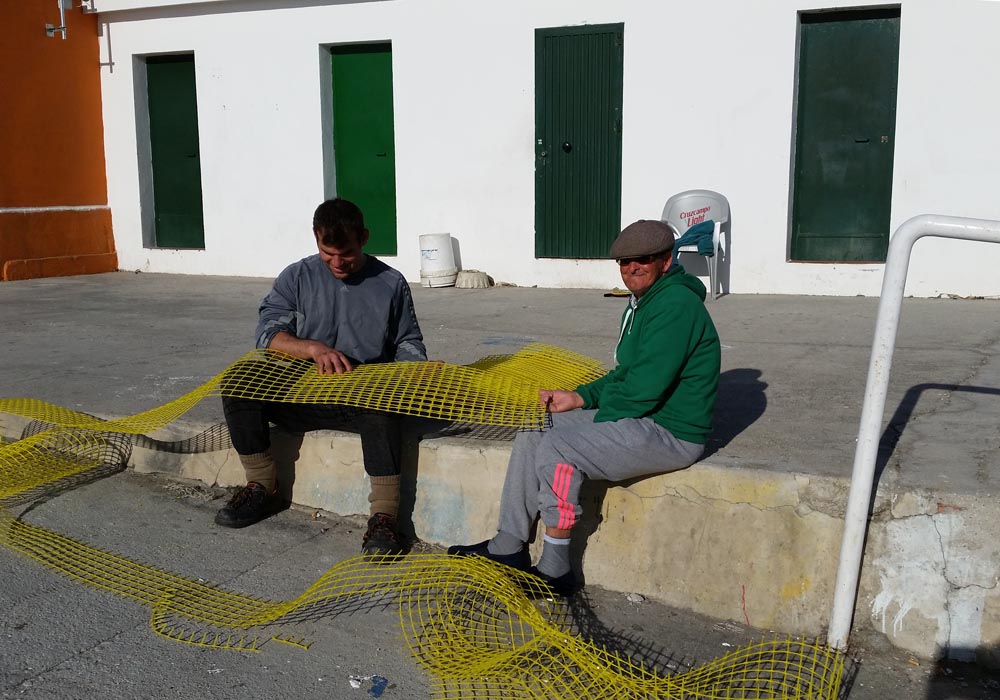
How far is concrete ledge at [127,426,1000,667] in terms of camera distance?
3105mm

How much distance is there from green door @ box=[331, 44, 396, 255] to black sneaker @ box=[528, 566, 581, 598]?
24.9 feet

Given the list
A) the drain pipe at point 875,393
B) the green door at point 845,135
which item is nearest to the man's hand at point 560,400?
the drain pipe at point 875,393

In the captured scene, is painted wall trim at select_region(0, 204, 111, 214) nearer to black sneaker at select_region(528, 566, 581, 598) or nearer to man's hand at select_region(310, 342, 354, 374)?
man's hand at select_region(310, 342, 354, 374)

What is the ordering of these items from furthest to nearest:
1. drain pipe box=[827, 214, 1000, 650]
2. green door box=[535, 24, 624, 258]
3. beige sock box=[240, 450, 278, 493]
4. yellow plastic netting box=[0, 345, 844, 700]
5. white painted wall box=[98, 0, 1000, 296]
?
green door box=[535, 24, 624, 258], white painted wall box=[98, 0, 1000, 296], beige sock box=[240, 450, 278, 493], yellow plastic netting box=[0, 345, 844, 700], drain pipe box=[827, 214, 1000, 650]

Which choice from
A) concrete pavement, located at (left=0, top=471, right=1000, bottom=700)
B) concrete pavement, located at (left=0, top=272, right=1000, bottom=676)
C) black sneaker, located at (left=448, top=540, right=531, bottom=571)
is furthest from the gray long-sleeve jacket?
black sneaker, located at (left=448, top=540, right=531, bottom=571)

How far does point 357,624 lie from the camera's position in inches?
130

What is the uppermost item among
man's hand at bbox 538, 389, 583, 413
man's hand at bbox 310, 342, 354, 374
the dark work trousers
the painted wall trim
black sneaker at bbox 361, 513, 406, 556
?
the painted wall trim

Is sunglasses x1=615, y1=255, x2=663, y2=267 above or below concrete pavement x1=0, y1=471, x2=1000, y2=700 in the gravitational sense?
above

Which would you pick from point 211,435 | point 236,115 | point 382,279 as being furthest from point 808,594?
point 236,115

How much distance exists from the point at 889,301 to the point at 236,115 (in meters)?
9.60

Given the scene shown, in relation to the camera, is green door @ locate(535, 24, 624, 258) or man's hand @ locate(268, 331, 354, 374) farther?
green door @ locate(535, 24, 624, 258)

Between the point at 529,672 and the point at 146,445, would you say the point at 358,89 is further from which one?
the point at 529,672

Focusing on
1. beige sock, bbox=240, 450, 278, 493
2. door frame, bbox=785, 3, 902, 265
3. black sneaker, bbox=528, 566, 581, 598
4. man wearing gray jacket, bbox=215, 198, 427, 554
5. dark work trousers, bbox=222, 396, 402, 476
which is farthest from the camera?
door frame, bbox=785, 3, 902, 265

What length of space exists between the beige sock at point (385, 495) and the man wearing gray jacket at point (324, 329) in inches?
3.4
